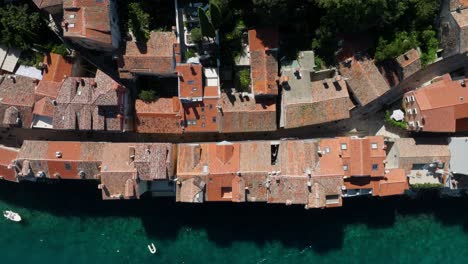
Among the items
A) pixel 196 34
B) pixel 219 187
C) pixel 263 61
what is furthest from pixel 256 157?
pixel 196 34

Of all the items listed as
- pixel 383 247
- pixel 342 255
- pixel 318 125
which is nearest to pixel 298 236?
pixel 342 255

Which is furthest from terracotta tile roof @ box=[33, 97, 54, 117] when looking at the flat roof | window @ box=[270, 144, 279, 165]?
the flat roof

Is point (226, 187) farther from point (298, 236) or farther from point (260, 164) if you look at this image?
point (298, 236)

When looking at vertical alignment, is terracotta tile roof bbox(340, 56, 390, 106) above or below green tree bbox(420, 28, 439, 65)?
below

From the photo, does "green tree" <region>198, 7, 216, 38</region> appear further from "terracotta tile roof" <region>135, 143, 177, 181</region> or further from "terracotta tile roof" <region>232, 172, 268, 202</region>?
"terracotta tile roof" <region>232, 172, 268, 202</region>

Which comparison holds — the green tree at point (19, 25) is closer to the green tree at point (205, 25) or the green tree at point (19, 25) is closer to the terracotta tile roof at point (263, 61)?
the green tree at point (205, 25)
